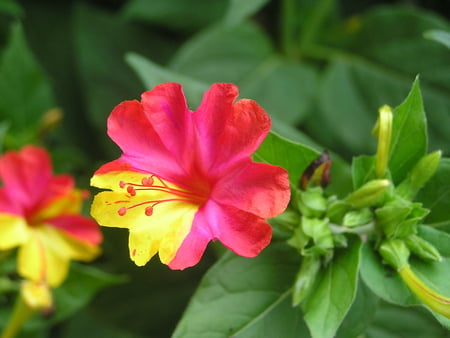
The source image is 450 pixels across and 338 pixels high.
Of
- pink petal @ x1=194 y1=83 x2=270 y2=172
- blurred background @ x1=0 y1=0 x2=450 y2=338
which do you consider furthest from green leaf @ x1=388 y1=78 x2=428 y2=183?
blurred background @ x1=0 y1=0 x2=450 y2=338

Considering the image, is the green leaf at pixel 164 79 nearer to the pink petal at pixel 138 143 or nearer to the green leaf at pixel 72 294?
the pink petal at pixel 138 143

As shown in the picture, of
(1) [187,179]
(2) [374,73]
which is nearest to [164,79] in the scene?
(1) [187,179]

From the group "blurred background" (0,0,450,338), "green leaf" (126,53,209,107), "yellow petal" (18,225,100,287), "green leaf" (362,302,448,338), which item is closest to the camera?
"green leaf" (126,53,209,107)

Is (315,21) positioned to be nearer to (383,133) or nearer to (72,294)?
(383,133)

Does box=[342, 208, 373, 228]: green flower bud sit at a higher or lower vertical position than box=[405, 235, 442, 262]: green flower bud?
higher

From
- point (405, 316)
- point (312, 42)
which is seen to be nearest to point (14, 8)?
point (312, 42)

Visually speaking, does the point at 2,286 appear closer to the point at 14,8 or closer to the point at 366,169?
the point at 14,8

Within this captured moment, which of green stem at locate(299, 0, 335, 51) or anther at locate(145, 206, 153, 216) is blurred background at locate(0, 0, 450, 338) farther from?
anther at locate(145, 206, 153, 216)

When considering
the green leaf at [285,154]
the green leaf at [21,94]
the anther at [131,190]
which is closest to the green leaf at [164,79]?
the green leaf at [285,154]
